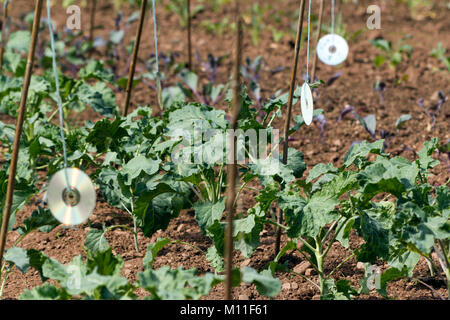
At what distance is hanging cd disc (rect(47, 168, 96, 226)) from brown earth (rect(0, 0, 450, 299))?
66cm

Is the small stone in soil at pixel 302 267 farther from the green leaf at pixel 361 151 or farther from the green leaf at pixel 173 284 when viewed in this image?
the green leaf at pixel 173 284

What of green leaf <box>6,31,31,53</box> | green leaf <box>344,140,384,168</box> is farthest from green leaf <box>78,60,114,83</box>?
green leaf <box>344,140,384,168</box>

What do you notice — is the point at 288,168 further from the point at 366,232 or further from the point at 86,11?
the point at 86,11

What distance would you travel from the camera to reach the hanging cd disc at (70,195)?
6.62ft

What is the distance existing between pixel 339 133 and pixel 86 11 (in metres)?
3.62

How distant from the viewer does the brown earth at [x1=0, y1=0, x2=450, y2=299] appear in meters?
2.71

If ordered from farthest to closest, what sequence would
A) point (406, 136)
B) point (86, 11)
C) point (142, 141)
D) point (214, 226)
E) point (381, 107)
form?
point (86, 11)
point (381, 107)
point (406, 136)
point (142, 141)
point (214, 226)

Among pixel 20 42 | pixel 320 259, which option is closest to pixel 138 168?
pixel 320 259

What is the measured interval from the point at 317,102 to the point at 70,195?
101 inches

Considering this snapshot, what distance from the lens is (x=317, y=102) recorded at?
4320mm

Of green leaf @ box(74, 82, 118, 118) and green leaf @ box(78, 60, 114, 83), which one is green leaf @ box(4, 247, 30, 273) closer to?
green leaf @ box(74, 82, 118, 118)

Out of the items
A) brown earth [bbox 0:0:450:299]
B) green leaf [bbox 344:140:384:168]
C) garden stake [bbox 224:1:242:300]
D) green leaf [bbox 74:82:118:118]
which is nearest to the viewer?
garden stake [bbox 224:1:242:300]

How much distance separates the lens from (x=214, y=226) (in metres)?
2.40
